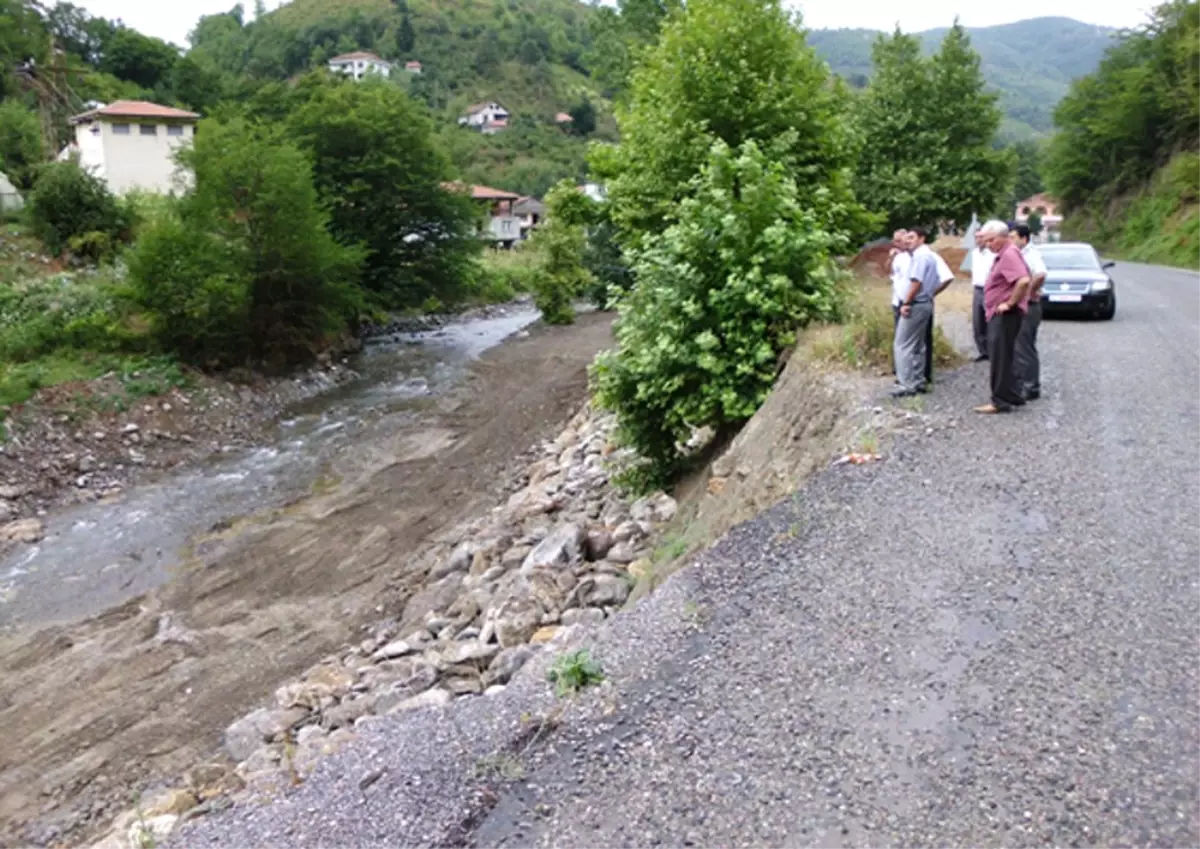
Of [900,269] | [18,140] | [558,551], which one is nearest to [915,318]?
[900,269]

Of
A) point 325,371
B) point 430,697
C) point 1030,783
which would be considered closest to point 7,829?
point 430,697

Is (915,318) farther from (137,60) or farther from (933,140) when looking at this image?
(137,60)

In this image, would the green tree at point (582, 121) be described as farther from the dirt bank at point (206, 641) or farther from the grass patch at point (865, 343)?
the grass patch at point (865, 343)

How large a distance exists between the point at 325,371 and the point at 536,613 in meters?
20.5

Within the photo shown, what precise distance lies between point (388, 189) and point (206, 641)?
27547 millimetres

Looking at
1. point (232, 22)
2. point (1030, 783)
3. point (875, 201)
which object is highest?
point (232, 22)

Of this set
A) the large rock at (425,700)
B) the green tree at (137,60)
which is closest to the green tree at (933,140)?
the large rock at (425,700)

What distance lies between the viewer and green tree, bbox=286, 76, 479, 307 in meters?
34.7

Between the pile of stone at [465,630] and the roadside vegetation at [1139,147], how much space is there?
3440 centimetres

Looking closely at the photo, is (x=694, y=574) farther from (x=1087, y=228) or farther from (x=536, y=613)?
(x=1087, y=228)

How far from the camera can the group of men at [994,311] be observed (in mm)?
8625

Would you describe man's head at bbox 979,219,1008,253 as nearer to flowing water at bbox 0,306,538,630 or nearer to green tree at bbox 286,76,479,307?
flowing water at bbox 0,306,538,630

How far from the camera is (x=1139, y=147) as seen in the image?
171 feet

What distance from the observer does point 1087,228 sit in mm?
56531
